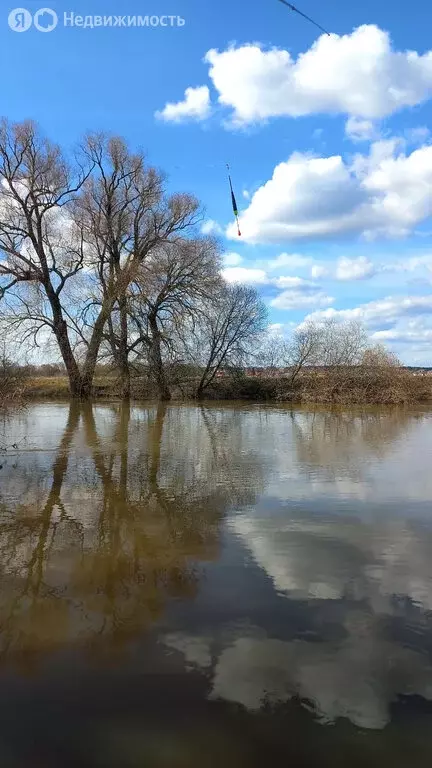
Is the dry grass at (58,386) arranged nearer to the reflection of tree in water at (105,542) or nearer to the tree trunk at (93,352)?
the tree trunk at (93,352)

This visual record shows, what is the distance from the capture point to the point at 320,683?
3.34 meters

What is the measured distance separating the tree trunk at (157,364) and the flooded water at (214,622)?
75.4 feet

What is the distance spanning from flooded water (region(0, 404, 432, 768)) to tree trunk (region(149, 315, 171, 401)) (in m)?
23.0

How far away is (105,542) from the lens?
5891 millimetres

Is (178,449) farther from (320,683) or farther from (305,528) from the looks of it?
(320,683)

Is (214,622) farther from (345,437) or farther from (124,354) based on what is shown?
(124,354)

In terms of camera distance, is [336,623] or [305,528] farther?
[305,528]

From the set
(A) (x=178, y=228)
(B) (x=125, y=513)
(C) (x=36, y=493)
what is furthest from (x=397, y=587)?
(A) (x=178, y=228)

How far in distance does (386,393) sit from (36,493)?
26.5m

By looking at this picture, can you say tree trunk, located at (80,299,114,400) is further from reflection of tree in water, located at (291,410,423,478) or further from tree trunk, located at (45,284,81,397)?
reflection of tree in water, located at (291,410,423,478)

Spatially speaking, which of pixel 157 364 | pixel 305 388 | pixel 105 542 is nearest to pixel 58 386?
pixel 157 364

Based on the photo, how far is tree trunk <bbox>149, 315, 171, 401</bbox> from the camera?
104 feet

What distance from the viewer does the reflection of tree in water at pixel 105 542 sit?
13.4 ft

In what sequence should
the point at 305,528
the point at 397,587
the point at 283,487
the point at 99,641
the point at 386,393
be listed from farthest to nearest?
the point at 386,393 < the point at 283,487 < the point at 305,528 < the point at 397,587 < the point at 99,641
